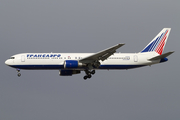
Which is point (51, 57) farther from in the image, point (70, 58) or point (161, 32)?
point (161, 32)

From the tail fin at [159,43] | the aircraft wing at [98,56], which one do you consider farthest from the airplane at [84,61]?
the tail fin at [159,43]

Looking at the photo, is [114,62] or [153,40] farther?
[153,40]

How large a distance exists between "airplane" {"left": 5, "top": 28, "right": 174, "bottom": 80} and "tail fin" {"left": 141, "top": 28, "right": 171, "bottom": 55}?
194 millimetres

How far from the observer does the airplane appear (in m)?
56.9

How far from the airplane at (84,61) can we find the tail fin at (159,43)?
194 millimetres

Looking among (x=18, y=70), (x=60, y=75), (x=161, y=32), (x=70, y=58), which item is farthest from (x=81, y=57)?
(x=161, y=32)

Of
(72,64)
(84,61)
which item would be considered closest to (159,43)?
(84,61)

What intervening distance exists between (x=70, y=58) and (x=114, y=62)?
22.9 ft

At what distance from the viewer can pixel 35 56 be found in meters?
58.3

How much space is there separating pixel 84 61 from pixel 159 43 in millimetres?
14443

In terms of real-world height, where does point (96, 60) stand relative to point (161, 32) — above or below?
A: below

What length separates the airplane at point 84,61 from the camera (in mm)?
56906

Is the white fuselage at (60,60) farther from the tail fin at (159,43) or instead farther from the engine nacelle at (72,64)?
the tail fin at (159,43)

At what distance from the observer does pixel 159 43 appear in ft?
208
